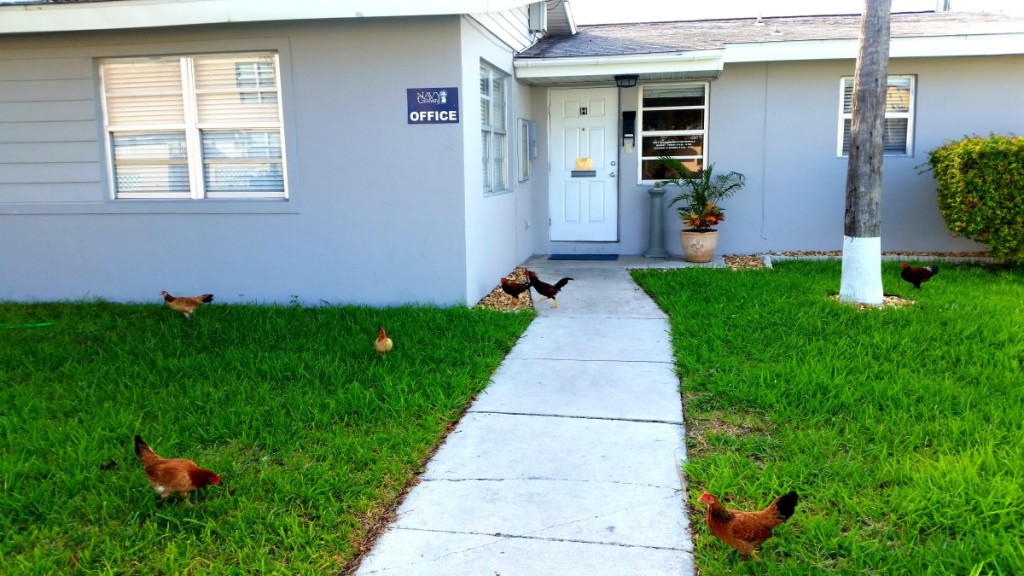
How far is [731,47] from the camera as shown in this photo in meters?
9.19

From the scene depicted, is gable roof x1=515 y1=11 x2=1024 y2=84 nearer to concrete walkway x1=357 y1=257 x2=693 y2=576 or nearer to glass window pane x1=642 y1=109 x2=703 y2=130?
glass window pane x1=642 y1=109 x2=703 y2=130

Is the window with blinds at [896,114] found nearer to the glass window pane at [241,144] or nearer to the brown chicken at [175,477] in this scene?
the glass window pane at [241,144]

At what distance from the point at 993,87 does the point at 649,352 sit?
6.88 m

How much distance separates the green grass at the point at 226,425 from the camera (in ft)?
10.1

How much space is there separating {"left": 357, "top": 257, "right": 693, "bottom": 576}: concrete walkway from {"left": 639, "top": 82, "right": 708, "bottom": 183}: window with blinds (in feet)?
16.0

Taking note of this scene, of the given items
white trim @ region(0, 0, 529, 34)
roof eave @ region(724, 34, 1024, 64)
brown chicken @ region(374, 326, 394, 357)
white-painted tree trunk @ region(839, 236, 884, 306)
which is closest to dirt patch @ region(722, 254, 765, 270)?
white-painted tree trunk @ region(839, 236, 884, 306)

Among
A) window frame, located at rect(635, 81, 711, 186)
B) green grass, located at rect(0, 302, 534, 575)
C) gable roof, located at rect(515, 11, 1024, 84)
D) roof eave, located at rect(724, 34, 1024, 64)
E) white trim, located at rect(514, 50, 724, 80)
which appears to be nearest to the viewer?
green grass, located at rect(0, 302, 534, 575)

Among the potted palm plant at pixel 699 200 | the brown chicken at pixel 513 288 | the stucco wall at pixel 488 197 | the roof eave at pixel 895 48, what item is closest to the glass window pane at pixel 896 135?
the roof eave at pixel 895 48

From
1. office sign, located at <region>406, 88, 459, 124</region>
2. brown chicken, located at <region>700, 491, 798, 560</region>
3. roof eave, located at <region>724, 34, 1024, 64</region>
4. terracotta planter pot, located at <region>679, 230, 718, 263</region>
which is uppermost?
roof eave, located at <region>724, 34, 1024, 64</region>

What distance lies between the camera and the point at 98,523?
3.23 metres

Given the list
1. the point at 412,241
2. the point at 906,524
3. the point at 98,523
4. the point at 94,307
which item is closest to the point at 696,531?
the point at 906,524

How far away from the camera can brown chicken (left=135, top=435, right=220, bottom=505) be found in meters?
3.25

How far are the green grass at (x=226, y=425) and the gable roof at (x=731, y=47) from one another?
358 cm

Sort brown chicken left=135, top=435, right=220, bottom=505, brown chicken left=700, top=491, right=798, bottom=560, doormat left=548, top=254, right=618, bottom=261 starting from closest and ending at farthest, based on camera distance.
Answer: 1. brown chicken left=700, top=491, right=798, bottom=560
2. brown chicken left=135, top=435, right=220, bottom=505
3. doormat left=548, top=254, right=618, bottom=261
